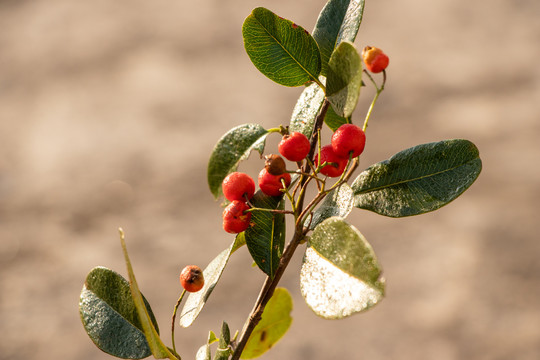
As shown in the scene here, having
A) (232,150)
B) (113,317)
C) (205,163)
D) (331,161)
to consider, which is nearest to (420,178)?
(331,161)

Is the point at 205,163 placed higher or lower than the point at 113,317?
lower

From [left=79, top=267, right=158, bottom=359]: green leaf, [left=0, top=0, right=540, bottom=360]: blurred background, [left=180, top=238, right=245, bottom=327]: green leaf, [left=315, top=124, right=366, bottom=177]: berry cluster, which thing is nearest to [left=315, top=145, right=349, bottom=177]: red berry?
[left=315, top=124, right=366, bottom=177]: berry cluster

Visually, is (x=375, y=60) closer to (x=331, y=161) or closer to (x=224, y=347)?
(x=331, y=161)

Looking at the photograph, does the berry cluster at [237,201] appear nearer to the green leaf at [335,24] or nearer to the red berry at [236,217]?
the red berry at [236,217]

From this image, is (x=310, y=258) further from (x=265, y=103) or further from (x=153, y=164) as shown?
(x=265, y=103)

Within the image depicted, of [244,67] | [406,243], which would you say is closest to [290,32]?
[406,243]

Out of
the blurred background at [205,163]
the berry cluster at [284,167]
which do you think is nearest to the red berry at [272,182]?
the berry cluster at [284,167]

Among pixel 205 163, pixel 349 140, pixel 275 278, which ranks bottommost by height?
pixel 205 163

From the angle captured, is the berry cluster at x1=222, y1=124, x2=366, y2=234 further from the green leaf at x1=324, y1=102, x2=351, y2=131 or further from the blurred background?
the blurred background
